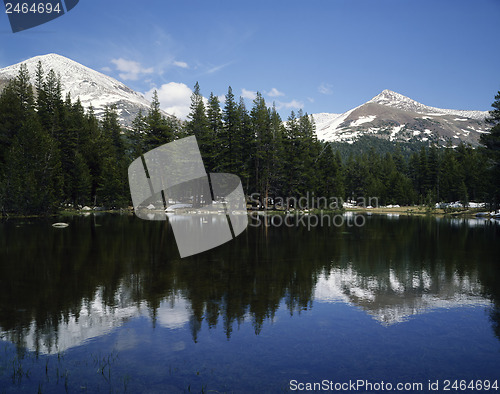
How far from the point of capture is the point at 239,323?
32.9 ft

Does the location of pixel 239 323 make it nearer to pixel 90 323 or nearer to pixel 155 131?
pixel 90 323

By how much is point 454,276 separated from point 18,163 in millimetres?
57638

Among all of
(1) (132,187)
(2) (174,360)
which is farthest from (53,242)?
(1) (132,187)

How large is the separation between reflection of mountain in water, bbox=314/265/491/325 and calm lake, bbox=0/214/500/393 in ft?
0.23

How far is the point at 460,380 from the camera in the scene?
711 centimetres

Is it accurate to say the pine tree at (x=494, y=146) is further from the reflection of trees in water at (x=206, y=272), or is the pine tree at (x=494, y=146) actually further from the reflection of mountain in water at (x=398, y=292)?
the reflection of mountain in water at (x=398, y=292)

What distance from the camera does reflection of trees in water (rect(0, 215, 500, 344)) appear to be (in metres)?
11.2

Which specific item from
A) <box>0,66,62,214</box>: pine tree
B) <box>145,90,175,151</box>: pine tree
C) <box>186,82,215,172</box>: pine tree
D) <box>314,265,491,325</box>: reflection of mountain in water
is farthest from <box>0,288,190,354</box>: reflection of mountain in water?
<box>145,90,175,151</box>: pine tree

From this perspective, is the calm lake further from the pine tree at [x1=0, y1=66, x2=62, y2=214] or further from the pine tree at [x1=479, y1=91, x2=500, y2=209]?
the pine tree at [x1=479, y1=91, x2=500, y2=209]

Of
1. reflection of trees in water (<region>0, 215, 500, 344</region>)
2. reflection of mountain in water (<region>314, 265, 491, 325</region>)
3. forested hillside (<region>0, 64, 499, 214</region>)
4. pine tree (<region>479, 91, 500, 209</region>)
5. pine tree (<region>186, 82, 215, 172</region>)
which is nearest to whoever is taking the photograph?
reflection of trees in water (<region>0, 215, 500, 344</region>)

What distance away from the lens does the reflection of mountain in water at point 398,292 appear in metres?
11.7

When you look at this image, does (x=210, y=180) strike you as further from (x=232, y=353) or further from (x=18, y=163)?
(x=232, y=353)

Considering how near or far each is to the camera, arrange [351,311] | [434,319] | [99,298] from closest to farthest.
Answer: [434,319] → [351,311] → [99,298]

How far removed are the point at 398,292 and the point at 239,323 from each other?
22.8 feet
